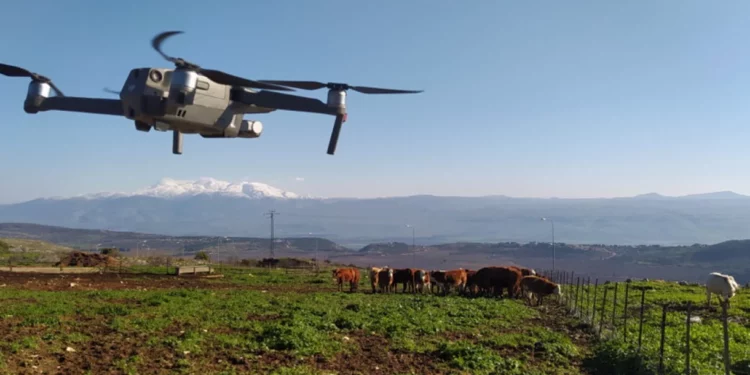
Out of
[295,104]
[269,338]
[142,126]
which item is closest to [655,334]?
[269,338]

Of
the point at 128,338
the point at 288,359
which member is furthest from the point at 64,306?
the point at 288,359

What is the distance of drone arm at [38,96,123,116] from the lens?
13.2 meters

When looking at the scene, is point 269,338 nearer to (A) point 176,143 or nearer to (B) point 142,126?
(A) point 176,143

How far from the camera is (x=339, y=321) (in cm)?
1566

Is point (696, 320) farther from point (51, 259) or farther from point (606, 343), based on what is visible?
point (51, 259)

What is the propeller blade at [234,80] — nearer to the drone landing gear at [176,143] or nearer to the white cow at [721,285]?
the drone landing gear at [176,143]

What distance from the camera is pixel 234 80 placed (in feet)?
37.7

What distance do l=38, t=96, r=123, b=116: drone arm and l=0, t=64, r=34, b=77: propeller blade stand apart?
0.75 meters

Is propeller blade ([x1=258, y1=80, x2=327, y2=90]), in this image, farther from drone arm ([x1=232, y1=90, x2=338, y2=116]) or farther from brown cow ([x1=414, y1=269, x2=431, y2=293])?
brown cow ([x1=414, y1=269, x2=431, y2=293])

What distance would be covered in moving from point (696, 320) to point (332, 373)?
1290cm

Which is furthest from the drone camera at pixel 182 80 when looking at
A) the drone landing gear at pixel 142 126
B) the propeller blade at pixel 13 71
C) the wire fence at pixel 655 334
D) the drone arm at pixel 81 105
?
the wire fence at pixel 655 334

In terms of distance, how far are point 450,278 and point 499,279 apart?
2544 millimetres

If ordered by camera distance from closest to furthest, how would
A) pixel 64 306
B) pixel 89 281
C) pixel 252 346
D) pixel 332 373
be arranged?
pixel 332 373, pixel 252 346, pixel 64 306, pixel 89 281

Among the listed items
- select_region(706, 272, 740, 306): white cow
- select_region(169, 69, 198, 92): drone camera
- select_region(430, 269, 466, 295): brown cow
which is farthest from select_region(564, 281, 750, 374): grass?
select_region(169, 69, 198, 92): drone camera
